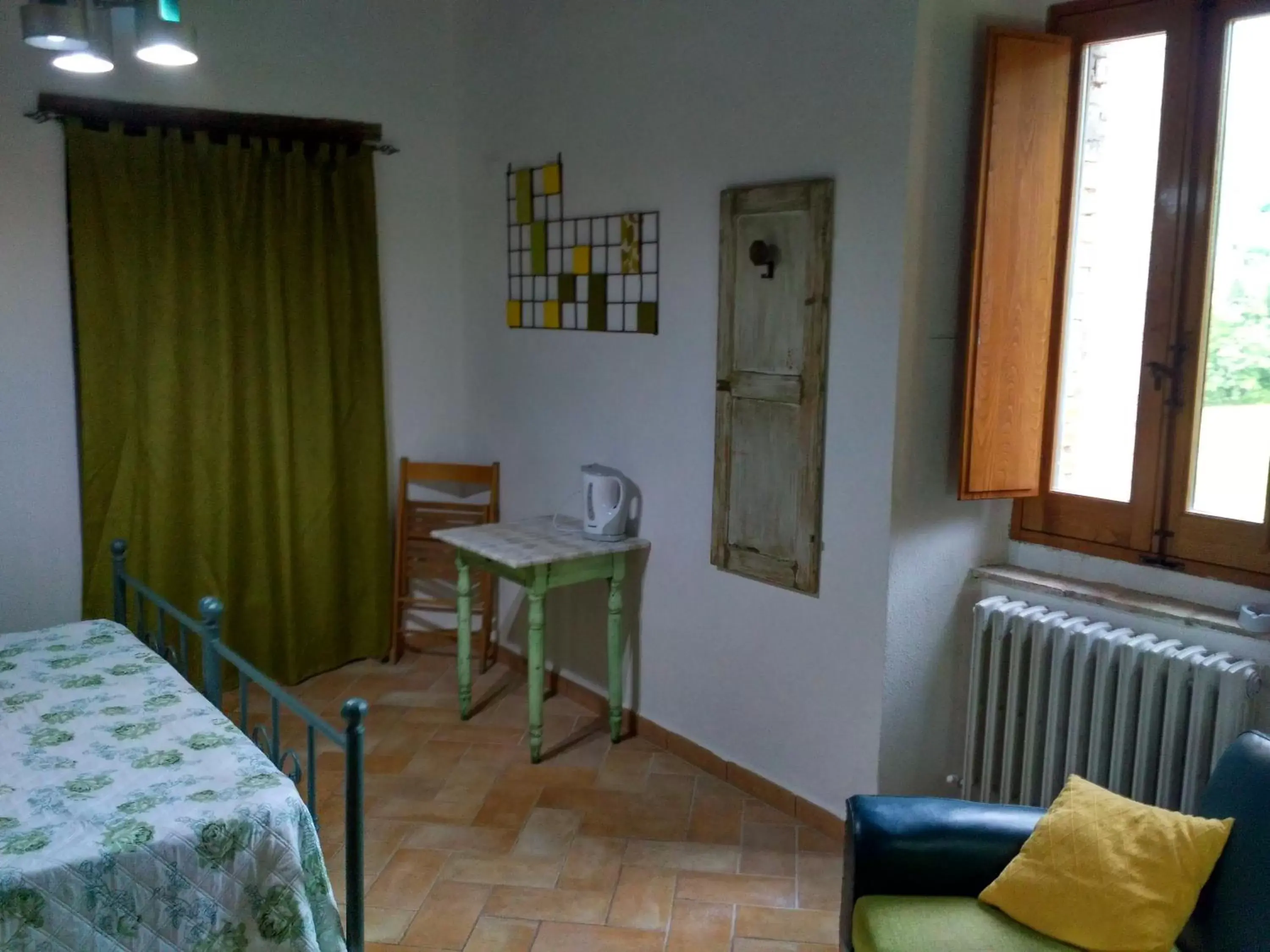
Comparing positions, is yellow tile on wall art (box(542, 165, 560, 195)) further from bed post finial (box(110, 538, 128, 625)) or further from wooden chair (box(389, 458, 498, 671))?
bed post finial (box(110, 538, 128, 625))

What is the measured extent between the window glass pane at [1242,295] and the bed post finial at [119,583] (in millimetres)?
2824

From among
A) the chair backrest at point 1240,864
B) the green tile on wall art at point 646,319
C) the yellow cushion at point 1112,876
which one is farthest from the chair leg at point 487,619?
the chair backrest at point 1240,864

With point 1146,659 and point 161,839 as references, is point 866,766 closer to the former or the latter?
point 1146,659

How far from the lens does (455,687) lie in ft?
13.5

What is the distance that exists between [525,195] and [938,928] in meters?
2.94

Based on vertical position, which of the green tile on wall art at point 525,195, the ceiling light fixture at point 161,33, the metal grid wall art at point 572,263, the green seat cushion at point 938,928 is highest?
the ceiling light fixture at point 161,33

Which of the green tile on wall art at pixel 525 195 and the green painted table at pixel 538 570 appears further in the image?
the green tile on wall art at pixel 525 195

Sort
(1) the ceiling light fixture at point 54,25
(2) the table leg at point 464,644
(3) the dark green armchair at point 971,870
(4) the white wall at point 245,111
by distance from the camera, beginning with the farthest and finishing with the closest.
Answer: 1. (2) the table leg at point 464,644
2. (4) the white wall at point 245,111
3. (1) the ceiling light fixture at point 54,25
4. (3) the dark green armchair at point 971,870

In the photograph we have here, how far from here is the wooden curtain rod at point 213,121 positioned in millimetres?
3432

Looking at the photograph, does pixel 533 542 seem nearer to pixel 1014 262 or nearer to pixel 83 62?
pixel 1014 262

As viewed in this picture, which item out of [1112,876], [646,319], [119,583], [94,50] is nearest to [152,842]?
[119,583]

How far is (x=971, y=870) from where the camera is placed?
1.98 m

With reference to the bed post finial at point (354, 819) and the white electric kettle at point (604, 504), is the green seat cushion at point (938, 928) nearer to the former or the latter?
the bed post finial at point (354, 819)

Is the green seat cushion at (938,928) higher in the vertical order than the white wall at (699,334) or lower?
lower
